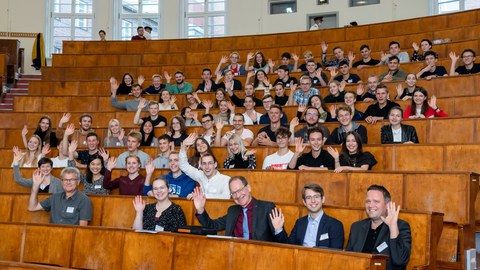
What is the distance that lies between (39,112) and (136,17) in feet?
13.3

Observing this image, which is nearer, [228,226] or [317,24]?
[228,226]

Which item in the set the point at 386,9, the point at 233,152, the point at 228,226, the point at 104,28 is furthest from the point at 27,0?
the point at 228,226

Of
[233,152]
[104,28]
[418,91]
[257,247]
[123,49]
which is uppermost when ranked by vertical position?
[104,28]

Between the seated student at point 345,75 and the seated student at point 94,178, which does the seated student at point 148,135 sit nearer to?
the seated student at point 94,178

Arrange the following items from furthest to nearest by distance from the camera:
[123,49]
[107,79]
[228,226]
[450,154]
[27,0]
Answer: [27,0]
[123,49]
[107,79]
[450,154]
[228,226]

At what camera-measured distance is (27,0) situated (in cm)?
939

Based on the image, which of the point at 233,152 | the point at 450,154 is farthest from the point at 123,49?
the point at 450,154

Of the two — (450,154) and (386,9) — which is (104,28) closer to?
(386,9)

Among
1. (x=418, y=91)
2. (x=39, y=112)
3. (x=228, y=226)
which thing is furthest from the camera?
(x=39, y=112)

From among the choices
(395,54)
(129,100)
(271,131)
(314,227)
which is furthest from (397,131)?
(129,100)

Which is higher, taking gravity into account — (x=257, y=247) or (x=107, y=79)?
(x=107, y=79)

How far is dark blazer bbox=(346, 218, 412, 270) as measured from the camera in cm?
240

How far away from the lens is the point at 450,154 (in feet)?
11.3

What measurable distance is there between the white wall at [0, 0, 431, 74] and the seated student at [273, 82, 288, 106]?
325 centimetres
